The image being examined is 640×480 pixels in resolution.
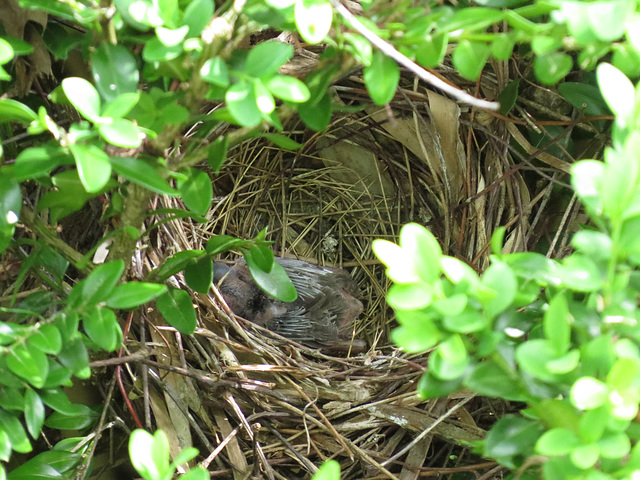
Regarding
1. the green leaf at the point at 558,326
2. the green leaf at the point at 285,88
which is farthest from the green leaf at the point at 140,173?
the green leaf at the point at 558,326

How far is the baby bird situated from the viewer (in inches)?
64.7

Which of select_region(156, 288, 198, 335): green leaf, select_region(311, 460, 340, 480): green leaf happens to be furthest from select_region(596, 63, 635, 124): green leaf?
select_region(156, 288, 198, 335): green leaf

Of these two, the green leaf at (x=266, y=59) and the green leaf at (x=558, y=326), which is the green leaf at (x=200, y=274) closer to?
the green leaf at (x=266, y=59)

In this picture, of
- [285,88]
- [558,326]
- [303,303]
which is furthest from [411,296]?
[303,303]

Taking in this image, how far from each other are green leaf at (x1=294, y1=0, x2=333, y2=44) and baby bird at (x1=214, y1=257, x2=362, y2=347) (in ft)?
3.98

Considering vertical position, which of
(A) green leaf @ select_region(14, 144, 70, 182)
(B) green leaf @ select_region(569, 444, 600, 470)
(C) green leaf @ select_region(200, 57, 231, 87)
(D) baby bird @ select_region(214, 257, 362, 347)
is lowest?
(D) baby bird @ select_region(214, 257, 362, 347)

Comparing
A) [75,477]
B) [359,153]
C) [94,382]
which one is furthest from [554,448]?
[359,153]

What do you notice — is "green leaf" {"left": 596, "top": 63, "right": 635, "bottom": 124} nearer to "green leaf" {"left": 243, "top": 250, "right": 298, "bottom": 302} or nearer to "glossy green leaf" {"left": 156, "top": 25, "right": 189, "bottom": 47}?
"glossy green leaf" {"left": 156, "top": 25, "right": 189, "bottom": 47}

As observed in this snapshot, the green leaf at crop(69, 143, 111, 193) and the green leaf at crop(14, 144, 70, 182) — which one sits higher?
the green leaf at crop(69, 143, 111, 193)

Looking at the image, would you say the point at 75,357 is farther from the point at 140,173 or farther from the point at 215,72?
the point at 215,72

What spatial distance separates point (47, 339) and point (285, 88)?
346mm

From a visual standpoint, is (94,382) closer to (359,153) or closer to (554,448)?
(554,448)

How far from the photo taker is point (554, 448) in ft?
1.33

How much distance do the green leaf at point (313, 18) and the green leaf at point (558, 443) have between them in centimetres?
37
